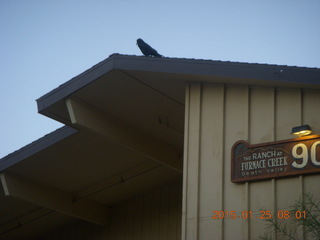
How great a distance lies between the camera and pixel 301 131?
7.74 metres

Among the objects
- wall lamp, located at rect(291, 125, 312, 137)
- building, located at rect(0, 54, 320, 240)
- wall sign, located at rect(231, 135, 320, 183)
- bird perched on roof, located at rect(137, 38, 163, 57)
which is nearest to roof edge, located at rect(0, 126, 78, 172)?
building, located at rect(0, 54, 320, 240)

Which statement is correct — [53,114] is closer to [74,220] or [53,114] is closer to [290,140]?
[290,140]

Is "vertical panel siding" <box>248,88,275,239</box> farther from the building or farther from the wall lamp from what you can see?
the wall lamp

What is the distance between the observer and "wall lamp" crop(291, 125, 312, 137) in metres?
7.70

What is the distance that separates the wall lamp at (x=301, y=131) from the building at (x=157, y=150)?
0.32 feet

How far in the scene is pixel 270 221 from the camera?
24.9 feet

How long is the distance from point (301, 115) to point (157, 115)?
118 inches

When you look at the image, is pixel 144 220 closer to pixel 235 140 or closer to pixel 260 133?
pixel 235 140

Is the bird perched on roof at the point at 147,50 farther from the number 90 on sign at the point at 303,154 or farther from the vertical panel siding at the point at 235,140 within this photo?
the number 90 on sign at the point at 303,154

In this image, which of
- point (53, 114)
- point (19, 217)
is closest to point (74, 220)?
point (19, 217)

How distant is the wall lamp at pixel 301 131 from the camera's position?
7703mm
